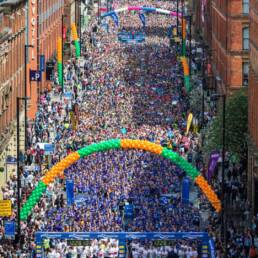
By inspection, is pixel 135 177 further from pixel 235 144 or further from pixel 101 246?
pixel 101 246

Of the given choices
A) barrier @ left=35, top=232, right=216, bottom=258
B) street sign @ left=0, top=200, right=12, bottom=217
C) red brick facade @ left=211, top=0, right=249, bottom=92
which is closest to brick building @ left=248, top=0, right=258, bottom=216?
barrier @ left=35, top=232, right=216, bottom=258

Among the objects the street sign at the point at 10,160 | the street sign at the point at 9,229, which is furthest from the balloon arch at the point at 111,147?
the street sign at the point at 10,160

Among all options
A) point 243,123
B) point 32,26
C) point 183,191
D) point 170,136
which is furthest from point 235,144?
point 32,26

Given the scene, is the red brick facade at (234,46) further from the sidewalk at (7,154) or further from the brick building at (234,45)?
the sidewalk at (7,154)

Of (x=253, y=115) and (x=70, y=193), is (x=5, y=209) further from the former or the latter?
(x=253, y=115)

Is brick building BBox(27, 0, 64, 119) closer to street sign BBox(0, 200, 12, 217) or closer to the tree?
the tree

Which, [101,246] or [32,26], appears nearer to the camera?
[101,246]
